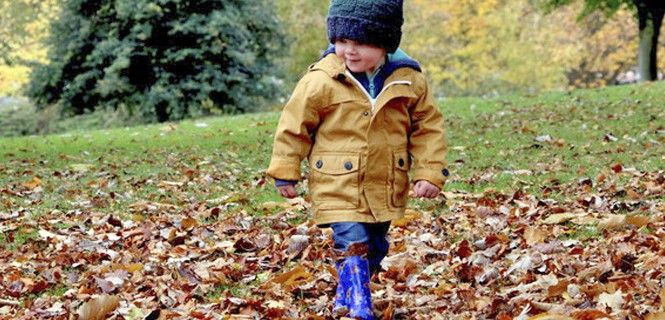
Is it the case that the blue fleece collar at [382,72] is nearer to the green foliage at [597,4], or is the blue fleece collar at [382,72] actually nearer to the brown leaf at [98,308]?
the brown leaf at [98,308]

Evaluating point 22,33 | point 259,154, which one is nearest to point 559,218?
point 259,154

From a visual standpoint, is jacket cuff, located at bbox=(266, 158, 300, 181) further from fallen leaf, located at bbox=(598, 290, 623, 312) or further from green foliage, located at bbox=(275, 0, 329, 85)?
green foliage, located at bbox=(275, 0, 329, 85)

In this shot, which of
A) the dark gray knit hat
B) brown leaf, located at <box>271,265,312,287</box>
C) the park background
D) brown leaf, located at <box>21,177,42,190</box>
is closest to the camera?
the dark gray knit hat

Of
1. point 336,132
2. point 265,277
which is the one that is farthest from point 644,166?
point 336,132

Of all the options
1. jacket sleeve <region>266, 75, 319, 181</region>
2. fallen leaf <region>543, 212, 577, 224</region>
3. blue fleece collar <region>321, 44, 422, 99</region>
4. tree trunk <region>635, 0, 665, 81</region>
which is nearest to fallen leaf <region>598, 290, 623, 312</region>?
blue fleece collar <region>321, 44, 422, 99</region>

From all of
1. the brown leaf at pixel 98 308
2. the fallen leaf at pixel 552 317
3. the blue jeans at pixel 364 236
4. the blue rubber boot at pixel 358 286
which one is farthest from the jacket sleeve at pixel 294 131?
the fallen leaf at pixel 552 317

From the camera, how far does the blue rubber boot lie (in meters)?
4.29

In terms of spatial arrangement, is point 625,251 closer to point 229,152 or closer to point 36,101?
point 229,152

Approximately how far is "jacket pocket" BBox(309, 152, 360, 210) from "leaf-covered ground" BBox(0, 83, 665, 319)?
0.56 m

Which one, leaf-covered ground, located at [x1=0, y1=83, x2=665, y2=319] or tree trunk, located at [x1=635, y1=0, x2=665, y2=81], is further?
tree trunk, located at [x1=635, y1=0, x2=665, y2=81]

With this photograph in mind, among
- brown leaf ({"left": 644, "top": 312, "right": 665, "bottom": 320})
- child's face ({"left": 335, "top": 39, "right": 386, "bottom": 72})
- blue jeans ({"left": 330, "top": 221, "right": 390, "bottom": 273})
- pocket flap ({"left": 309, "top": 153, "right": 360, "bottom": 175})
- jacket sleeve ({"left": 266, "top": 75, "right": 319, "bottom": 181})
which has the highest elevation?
child's face ({"left": 335, "top": 39, "right": 386, "bottom": 72})

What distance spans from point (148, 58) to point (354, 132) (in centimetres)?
2164

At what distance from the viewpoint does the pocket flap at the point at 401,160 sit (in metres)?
4.37

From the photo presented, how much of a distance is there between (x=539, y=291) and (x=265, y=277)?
158 centimetres
